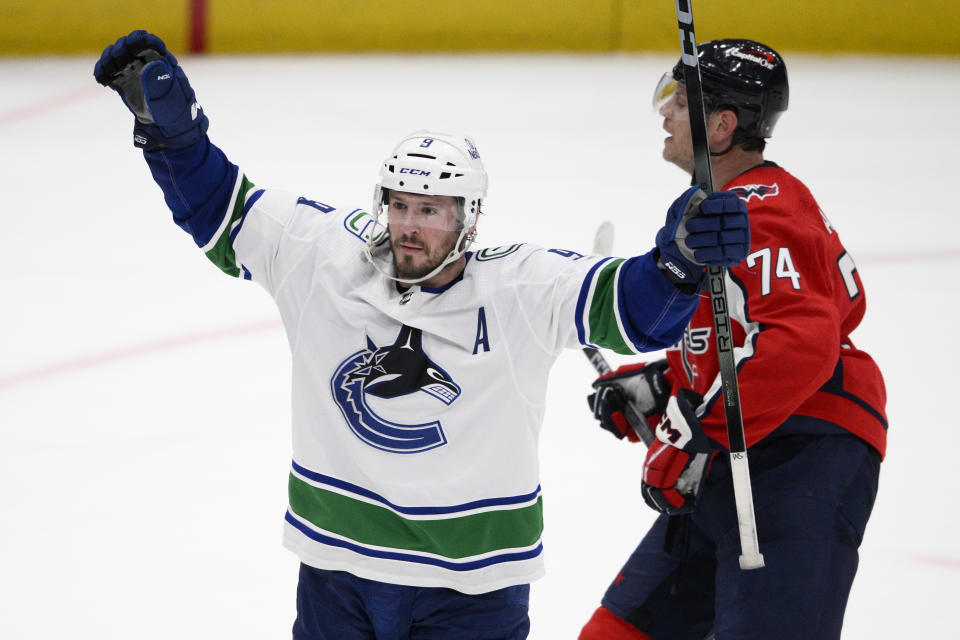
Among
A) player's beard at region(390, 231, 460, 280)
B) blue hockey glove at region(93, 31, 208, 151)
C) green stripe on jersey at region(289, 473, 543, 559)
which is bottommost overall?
green stripe on jersey at region(289, 473, 543, 559)

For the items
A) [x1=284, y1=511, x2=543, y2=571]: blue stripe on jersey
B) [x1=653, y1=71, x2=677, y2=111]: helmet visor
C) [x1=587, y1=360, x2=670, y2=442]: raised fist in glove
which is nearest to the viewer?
[x1=284, y1=511, x2=543, y2=571]: blue stripe on jersey

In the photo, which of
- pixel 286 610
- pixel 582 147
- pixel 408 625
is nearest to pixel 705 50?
pixel 408 625

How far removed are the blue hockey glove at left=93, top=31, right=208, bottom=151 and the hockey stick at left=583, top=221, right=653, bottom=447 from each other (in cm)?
98

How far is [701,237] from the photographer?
1.96 m

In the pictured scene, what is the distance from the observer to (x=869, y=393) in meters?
2.47

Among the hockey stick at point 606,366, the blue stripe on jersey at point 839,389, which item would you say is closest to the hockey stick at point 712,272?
the blue stripe on jersey at point 839,389

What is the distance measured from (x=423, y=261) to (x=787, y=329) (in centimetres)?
61

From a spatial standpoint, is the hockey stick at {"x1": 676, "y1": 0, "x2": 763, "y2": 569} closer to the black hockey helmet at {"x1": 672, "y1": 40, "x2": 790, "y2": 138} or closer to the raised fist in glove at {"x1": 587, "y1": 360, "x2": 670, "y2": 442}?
the black hockey helmet at {"x1": 672, "y1": 40, "x2": 790, "y2": 138}

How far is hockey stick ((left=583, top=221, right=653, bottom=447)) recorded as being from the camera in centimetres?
281

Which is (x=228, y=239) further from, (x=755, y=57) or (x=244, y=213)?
(x=755, y=57)

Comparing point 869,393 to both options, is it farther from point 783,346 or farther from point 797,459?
point 783,346

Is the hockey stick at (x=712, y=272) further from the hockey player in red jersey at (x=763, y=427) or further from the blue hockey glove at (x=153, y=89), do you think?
the blue hockey glove at (x=153, y=89)

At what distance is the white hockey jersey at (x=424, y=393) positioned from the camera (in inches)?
83.4

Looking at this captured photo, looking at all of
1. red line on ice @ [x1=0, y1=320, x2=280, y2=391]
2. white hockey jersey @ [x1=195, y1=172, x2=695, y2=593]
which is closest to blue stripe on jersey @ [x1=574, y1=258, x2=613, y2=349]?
white hockey jersey @ [x1=195, y1=172, x2=695, y2=593]
